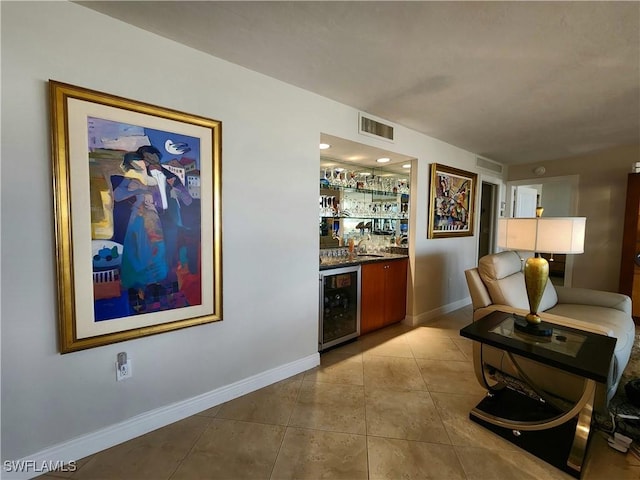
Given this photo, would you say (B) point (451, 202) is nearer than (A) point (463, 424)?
No

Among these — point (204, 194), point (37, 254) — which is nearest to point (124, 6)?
point (204, 194)

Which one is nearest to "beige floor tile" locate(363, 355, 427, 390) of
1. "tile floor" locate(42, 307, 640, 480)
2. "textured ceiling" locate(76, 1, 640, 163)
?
"tile floor" locate(42, 307, 640, 480)

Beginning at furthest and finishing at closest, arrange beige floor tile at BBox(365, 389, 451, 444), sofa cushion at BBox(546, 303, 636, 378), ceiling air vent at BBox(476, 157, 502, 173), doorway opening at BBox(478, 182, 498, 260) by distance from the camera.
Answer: doorway opening at BBox(478, 182, 498, 260) < ceiling air vent at BBox(476, 157, 502, 173) < sofa cushion at BBox(546, 303, 636, 378) < beige floor tile at BBox(365, 389, 451, 444)

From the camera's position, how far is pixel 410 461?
1.49 m

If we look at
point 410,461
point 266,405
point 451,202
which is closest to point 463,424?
point 410,461

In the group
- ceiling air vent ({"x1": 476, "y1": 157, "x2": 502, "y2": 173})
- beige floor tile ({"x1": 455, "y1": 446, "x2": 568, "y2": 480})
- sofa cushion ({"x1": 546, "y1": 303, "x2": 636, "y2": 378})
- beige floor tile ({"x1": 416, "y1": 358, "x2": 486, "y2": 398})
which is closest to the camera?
beige floor tile ({"x1": 455, "y1": 446, "x2": 568, "y2": 480})

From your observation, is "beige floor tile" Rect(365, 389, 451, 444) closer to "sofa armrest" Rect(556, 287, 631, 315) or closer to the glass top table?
the glass top table

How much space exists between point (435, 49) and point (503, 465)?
7.74 feet

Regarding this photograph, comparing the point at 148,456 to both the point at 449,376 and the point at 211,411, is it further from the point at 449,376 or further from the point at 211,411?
the point at 449,376

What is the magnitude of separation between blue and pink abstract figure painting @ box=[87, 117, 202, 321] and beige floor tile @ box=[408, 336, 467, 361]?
2148mm

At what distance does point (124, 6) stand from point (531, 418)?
129 inches

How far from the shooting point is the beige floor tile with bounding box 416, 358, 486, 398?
214cm

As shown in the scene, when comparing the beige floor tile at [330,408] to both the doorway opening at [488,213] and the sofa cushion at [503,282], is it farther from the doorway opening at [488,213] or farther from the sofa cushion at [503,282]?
the doorway opening at [488,213]

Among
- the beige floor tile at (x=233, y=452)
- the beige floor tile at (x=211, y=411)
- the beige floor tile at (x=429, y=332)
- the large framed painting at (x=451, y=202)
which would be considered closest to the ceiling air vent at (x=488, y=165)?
the large framed painting at (x=451, y=202)
